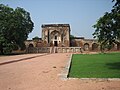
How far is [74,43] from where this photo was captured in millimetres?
54750

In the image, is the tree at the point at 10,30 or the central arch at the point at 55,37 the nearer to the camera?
the tree at the point at 10,30

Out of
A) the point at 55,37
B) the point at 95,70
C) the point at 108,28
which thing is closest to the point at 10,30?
the point at 55,37

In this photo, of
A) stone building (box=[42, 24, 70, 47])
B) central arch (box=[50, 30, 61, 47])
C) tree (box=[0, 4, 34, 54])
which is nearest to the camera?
tree (box=[0, 4, 34, 54])

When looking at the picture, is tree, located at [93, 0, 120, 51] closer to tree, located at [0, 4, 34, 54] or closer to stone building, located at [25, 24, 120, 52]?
tree, located at [0, 4, 34, 54]

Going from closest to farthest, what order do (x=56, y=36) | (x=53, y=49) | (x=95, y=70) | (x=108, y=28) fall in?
(x=95, y=70), (x=108, y=28), (x=53, y=49), (x=56, y=36)

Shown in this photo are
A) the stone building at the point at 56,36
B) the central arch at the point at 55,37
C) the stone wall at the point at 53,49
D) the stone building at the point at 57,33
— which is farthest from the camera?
the central arch at the point at 55,37

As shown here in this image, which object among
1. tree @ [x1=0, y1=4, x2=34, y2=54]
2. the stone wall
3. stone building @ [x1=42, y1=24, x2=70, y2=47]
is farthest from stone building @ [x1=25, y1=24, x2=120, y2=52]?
tree @ [x1=0, y1=4, x2=34, y2=54]

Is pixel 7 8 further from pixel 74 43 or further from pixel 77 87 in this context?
pixel 77 87

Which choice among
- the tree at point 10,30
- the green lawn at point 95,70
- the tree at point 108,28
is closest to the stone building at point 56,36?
the tree at point 10,30

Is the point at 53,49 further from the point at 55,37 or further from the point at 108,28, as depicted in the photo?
the point at 108,28

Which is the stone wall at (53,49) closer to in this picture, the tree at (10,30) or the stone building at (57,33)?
the stone building at (57,33)

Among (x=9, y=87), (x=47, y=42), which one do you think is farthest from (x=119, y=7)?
(x=47, y=42)

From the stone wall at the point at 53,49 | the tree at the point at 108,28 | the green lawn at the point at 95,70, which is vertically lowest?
the green lawn at the point at 95,70

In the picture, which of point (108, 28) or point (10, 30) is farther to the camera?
point (10, 30)
